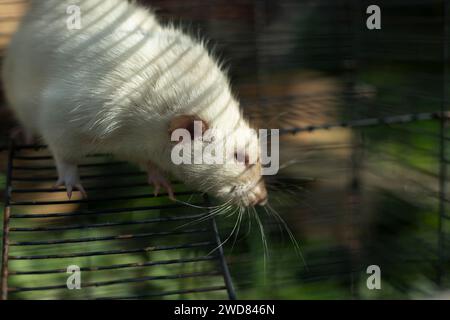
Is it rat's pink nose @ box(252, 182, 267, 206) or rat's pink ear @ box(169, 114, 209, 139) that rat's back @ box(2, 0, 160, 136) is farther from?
rat's pink nose @ box(252, 182, 267, 206)

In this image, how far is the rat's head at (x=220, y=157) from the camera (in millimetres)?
1308

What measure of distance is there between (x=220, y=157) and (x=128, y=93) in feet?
0.82

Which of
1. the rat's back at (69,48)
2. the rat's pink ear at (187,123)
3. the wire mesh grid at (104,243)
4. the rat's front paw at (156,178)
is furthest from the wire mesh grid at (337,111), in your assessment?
the rat's pink ear at (187,123)

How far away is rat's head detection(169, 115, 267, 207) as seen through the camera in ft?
4.29

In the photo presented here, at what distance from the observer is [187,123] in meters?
1.30

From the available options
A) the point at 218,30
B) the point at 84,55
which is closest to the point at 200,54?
the point at 84,55

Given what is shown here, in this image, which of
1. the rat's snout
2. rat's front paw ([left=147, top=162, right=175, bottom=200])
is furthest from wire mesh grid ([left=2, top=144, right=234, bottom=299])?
the rat's snout

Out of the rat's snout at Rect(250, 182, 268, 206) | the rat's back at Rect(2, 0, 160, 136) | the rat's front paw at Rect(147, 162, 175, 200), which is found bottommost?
the rat's snout at Rect(250, 182, 268, 206)

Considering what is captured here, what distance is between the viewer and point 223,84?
1.38 metres

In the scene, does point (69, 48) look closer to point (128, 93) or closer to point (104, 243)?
point (128, 93)

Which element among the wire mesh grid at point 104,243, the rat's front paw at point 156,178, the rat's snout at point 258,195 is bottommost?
the wire mesh grid at point 104,243

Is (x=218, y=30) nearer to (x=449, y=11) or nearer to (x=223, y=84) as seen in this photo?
(x=223, y=84)

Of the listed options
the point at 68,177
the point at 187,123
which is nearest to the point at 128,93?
the point at 187,123

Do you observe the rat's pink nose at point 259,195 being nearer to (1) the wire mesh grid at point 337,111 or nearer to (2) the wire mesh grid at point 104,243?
(2) the wire mesh grid at point 104,243
